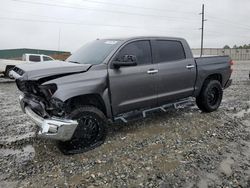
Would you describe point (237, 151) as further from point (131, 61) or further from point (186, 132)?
point (131, 61)

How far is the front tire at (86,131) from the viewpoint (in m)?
4.48

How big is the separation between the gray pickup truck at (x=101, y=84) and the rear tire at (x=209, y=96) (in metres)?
0.33

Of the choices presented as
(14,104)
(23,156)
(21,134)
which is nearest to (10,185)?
(23,156)

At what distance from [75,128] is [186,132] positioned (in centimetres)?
242

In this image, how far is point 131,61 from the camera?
4953 millimetres

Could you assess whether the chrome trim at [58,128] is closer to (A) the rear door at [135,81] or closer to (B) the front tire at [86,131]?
(B) the front tire at [86,131]

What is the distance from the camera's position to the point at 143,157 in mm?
4434

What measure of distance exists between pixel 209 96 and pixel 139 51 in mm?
2564

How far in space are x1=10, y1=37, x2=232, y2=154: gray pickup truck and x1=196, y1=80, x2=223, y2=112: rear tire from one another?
0.33m

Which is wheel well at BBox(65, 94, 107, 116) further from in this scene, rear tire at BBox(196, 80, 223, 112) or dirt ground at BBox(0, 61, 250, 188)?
rear tire at BBox(196, 80, 223, 112)

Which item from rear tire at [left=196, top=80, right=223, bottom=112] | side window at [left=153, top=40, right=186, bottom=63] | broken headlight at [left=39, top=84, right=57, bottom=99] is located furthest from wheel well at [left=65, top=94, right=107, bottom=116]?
rear tire at [left=196, top=80, right=223, bottom=112]

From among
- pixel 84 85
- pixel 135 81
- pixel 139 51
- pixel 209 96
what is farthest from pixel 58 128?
pixel 209 96

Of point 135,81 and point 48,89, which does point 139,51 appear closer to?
point 135,81

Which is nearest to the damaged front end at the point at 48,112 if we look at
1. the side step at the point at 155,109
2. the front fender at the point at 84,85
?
the front fender at the point at 84,85
